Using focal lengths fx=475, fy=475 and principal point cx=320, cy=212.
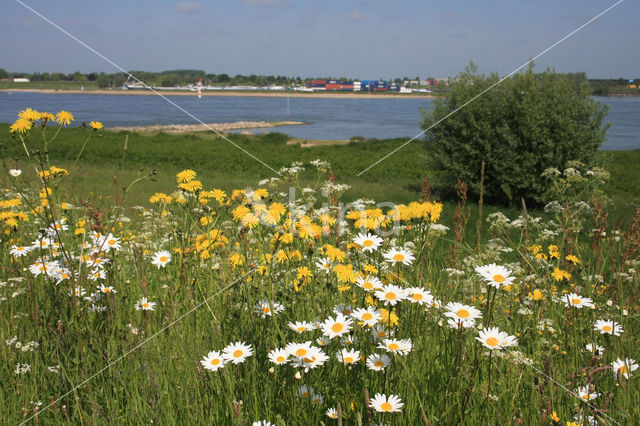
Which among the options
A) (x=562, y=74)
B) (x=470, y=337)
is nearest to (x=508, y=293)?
(x=470, y=337)

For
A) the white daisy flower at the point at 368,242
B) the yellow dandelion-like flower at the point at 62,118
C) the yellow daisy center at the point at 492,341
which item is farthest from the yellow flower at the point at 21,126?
the yellow daisy center at the point at 492,341

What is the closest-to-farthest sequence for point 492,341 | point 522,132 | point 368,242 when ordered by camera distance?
point 492,341 < point 368,242 < point 522,132

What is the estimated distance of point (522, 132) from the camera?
440 inches

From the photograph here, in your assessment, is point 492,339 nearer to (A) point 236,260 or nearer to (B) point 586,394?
(B) point 586,394

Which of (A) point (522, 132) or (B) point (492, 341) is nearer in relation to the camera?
(B) point (492, 341)

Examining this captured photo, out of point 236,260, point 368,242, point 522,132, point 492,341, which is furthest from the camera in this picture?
point 522,132

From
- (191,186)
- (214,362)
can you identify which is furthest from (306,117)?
(214,362)

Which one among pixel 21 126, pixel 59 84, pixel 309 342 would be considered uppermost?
pixel 59 84

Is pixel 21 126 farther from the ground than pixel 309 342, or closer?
farther from the ground

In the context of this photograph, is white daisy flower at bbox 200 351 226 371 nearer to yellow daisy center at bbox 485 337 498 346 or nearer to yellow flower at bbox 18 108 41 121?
yellow daisy center at bbox 485 337 498 346

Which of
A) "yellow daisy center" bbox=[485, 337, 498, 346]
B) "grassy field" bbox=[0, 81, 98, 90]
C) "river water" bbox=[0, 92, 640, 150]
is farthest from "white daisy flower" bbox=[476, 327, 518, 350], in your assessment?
"grassy field" bbox=[0, 81, 98, 90]

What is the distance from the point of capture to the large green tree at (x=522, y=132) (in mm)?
11019

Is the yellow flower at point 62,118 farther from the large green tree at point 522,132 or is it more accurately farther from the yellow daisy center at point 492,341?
the large green tree at point 522,132

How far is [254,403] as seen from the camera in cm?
184
